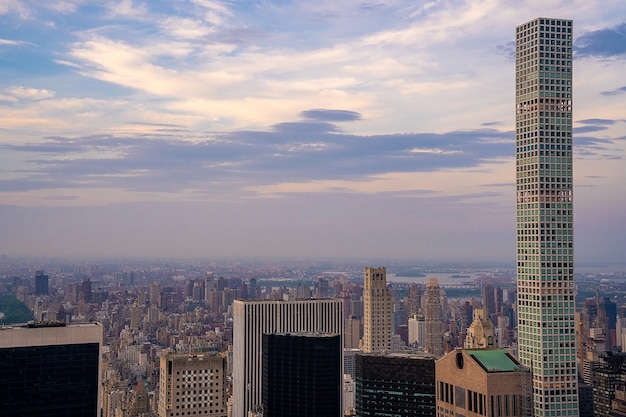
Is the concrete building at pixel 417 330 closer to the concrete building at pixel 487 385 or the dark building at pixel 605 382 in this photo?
the dark building at pixel 605 382

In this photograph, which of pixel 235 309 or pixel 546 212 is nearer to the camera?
pixel 546 212

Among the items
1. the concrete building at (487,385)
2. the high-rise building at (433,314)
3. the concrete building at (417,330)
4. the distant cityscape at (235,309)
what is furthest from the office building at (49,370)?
the concrete building at (417,330)

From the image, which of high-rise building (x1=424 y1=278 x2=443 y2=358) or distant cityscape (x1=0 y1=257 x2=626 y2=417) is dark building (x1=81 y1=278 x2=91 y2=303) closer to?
distant cityscape (x1=0 y1=257 x2=626 y2=417)

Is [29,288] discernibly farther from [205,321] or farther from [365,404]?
[205,321]

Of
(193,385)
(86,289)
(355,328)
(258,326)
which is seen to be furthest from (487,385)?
(355,328)

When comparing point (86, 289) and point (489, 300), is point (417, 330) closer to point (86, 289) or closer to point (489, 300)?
point (489, 300)

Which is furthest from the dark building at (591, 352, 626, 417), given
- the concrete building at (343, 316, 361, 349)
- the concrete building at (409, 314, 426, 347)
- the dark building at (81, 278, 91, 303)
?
the dark building at (81, 278, 91, 303)

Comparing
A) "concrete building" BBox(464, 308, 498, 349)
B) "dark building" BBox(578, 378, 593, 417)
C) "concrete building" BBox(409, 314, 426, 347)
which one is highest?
"concrete building" BBox(464, 308, 498, 349)
